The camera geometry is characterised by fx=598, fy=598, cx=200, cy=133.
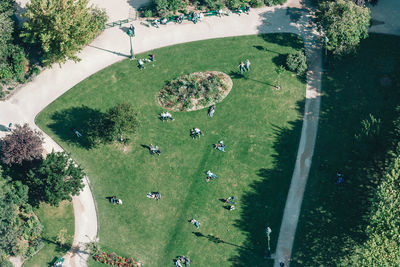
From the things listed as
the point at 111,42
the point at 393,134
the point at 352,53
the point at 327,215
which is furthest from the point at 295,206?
the point at 111,42

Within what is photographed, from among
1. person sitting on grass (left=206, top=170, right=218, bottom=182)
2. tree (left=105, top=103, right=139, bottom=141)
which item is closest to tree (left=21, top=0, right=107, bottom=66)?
tree (left=105, top=103, right=139, bottom=141)

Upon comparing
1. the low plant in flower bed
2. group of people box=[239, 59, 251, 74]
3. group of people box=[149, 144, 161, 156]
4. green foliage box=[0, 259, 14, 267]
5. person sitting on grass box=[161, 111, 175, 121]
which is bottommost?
green foliage box=[0, 259, 14, 267]

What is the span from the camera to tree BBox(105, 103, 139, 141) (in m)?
79.9

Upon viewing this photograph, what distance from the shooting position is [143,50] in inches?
3684

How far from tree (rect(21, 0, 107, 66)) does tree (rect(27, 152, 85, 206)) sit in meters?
16.6

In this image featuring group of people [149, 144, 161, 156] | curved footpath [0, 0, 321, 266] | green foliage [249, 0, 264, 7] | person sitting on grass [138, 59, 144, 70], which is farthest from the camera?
green foliage [249, 0, 264, 7]

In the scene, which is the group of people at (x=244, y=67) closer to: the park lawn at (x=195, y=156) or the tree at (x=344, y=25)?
the park lawn at (x=195, y=156)

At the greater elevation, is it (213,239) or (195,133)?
(195,133)

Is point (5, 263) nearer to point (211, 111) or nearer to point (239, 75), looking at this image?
point (211, 111)

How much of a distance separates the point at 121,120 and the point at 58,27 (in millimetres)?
16755

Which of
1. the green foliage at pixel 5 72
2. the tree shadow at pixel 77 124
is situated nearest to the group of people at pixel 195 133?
the tree shadow at pixel 77 124

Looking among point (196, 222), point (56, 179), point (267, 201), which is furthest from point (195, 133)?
point (56, 179)

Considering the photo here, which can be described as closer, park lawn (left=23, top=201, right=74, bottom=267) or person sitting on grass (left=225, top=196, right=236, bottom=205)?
park lawn (left=23, top=201, right=74, bottom=267)

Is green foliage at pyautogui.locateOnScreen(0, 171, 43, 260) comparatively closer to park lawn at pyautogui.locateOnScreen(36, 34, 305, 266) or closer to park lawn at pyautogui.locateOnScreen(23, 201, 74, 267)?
park lawn at pyautogui.locateOnScreen(23, 201, 74, 267)
